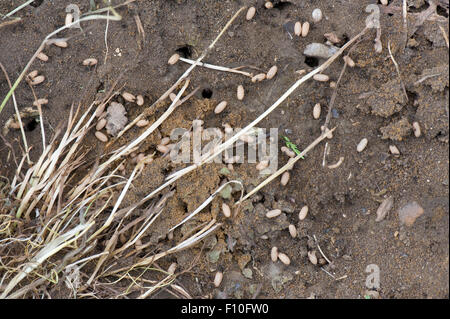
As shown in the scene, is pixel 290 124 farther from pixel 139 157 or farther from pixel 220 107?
pixel 139 157

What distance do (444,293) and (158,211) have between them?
1.55 metres

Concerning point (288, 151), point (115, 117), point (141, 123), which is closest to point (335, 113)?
point (288, 151)

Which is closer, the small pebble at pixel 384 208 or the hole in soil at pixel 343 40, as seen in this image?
the small pebble at pixel 384 208

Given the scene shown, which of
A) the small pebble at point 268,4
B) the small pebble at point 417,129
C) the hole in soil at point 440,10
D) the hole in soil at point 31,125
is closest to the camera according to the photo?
the small pebble at point 417,129

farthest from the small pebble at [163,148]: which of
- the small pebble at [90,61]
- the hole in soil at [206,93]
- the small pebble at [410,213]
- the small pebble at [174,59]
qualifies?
the small pebble at [410,213]

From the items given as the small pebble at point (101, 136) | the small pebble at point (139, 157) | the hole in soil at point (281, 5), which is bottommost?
the small pebble at point (139, 157)

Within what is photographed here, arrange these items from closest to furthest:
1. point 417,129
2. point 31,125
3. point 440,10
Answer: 1. point 417,129
2. point 440,10
3. point 31,125

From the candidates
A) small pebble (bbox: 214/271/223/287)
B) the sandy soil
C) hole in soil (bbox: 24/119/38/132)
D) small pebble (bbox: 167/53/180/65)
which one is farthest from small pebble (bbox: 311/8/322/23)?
hole in soil (bbox: 24/119/38/132)

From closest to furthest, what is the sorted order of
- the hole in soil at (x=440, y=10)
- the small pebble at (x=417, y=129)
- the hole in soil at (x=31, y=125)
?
the small pebble at (x=417, y=129) → the hole in soil at (x=440, y=10) → the hole in soil at (x=31, y=125)

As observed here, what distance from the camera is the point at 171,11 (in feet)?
9.71

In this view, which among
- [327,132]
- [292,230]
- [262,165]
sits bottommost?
[292,230]

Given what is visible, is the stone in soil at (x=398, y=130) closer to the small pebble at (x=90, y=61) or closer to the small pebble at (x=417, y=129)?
the small pebble at (x=417, y=129)

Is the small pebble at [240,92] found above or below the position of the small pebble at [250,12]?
below

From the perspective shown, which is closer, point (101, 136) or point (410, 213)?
point (410, 213)
